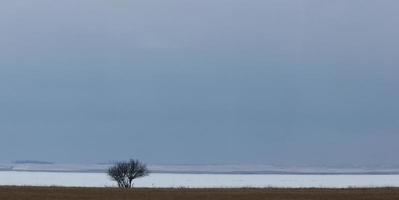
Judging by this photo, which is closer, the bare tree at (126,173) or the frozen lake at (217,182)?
the bare tree at (126,173)
